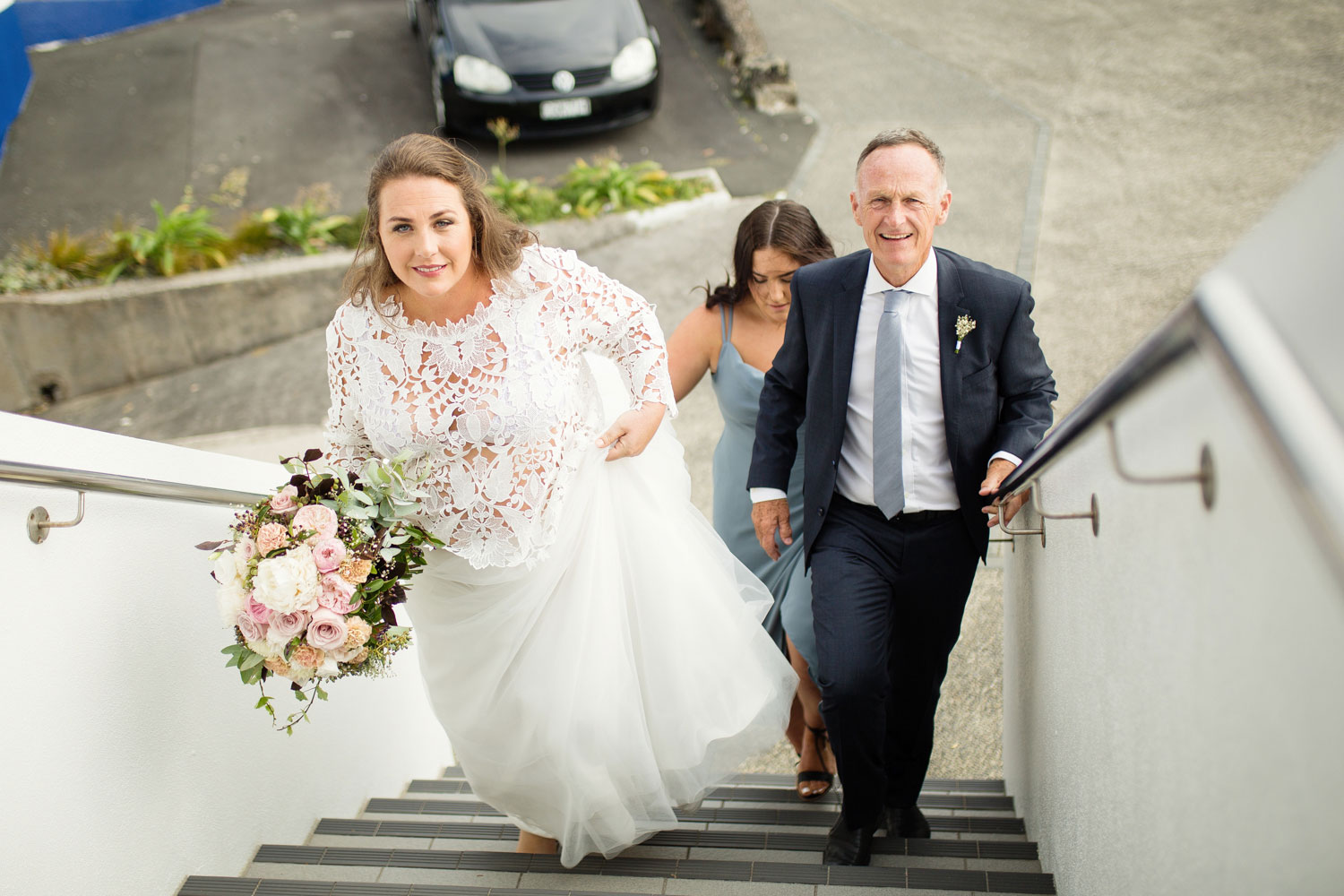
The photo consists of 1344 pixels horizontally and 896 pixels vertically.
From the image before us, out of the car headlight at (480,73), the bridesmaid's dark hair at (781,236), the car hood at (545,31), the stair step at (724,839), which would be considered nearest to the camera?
the stair step at (724,839)

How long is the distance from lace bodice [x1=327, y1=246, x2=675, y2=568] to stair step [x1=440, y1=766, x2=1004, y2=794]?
1271 mm

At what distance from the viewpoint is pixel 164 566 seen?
2955 millimetres

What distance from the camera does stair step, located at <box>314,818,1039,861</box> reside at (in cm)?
313

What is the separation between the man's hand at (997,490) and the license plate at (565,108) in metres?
7.15

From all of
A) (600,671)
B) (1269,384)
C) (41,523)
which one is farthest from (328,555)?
(1269,384)

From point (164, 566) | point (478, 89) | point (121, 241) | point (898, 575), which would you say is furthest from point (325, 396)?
point (898, 575)

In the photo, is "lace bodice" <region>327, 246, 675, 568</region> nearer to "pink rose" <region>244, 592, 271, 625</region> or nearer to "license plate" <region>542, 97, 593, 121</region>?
"pink rose" <region>244, 592, 271, 625</region>

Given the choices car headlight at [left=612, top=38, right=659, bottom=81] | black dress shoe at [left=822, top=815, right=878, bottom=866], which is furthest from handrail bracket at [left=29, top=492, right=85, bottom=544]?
car headlight at [left=612, top=38, right=659, bottom=81]

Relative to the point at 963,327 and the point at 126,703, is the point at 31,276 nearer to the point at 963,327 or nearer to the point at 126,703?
the point at 126,703

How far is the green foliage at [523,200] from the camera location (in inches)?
329

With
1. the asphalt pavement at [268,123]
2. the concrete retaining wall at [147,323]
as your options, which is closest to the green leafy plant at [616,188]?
the asphalt pavement at [268,123]

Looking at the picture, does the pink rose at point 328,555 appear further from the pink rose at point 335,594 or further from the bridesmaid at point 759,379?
the bridesmaid at point 759,379

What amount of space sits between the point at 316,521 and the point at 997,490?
182cm

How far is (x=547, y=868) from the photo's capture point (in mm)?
3268
